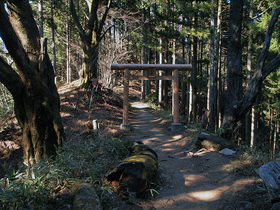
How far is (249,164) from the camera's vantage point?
479 cm

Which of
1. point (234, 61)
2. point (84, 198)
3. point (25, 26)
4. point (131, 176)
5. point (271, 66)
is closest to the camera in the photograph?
point (84, 198)

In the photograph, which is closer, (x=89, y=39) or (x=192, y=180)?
(x=192, y=180)

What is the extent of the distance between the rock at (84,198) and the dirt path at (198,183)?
101cm

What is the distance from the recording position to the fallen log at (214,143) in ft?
21.2

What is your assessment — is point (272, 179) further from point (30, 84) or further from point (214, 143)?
point (30, 84)

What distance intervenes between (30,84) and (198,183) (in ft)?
14.2

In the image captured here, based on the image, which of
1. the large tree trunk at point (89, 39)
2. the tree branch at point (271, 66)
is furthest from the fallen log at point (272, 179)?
the large tree trunk at point (89, 39)

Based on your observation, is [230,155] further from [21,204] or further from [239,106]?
[21,204]

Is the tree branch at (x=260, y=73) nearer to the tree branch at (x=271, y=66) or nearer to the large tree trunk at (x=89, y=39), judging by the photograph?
the tree branch at (x=271, y=66)

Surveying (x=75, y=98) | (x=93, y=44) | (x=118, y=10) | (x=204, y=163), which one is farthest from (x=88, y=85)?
(x=204, y=163)

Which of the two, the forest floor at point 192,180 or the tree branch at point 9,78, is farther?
the tree branch at point 9,78

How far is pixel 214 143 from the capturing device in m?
6.59

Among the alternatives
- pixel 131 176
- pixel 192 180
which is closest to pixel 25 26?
pixel 131 176

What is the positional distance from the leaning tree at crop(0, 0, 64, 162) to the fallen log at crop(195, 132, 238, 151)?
4.31 m
